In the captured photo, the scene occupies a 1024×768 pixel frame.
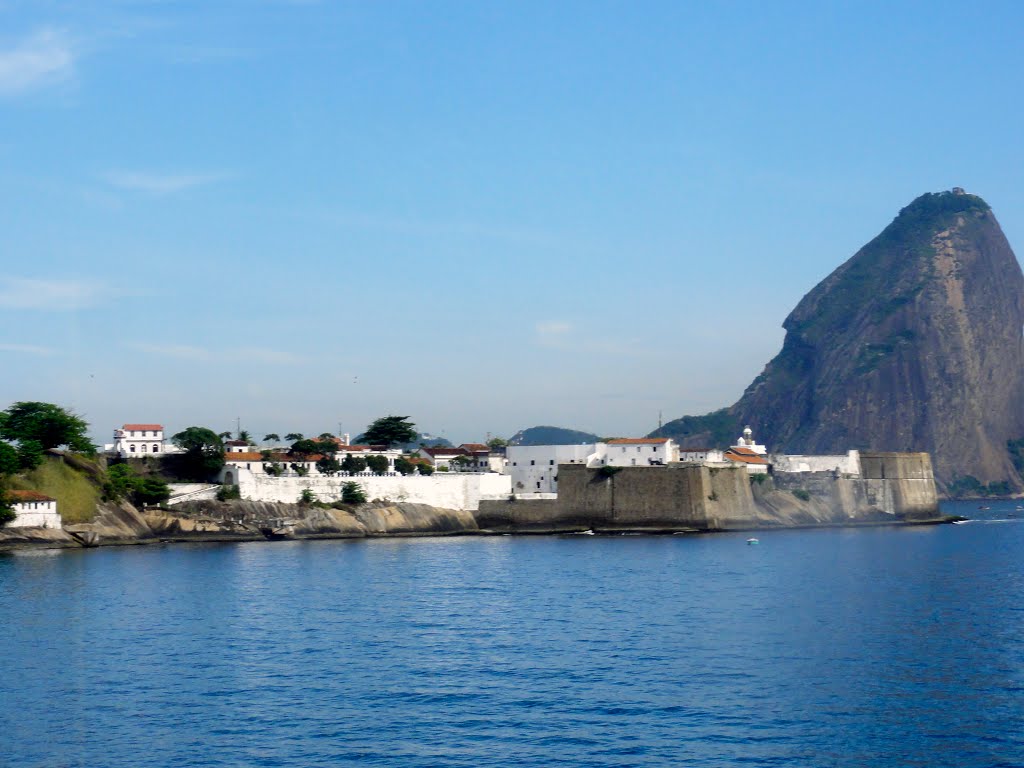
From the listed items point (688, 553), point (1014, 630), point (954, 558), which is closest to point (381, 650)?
point (1014, 630)

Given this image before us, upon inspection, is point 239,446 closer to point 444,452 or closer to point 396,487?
point 396,487

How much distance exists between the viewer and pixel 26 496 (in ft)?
227

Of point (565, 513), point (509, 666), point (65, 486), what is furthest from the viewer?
point (565, 513)

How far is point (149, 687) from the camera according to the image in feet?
100

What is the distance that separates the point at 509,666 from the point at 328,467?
57910 millimetres

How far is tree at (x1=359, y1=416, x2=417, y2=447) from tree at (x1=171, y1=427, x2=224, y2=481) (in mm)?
24020

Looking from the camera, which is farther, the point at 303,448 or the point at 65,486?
the point at 303,448

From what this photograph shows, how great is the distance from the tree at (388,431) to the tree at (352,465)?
16.7 m

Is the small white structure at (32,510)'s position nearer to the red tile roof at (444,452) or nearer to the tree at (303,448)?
the tree at (303,448)

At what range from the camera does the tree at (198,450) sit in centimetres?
8412

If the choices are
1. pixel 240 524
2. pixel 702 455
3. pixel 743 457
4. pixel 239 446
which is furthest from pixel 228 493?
pixel 743 457

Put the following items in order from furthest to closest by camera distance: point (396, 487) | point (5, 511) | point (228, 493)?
point (396, 487) < point (228, 493) < point (5, 511)

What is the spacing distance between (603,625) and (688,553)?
29.3 m

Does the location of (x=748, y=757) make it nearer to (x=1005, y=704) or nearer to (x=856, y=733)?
(x=856, y=733)
